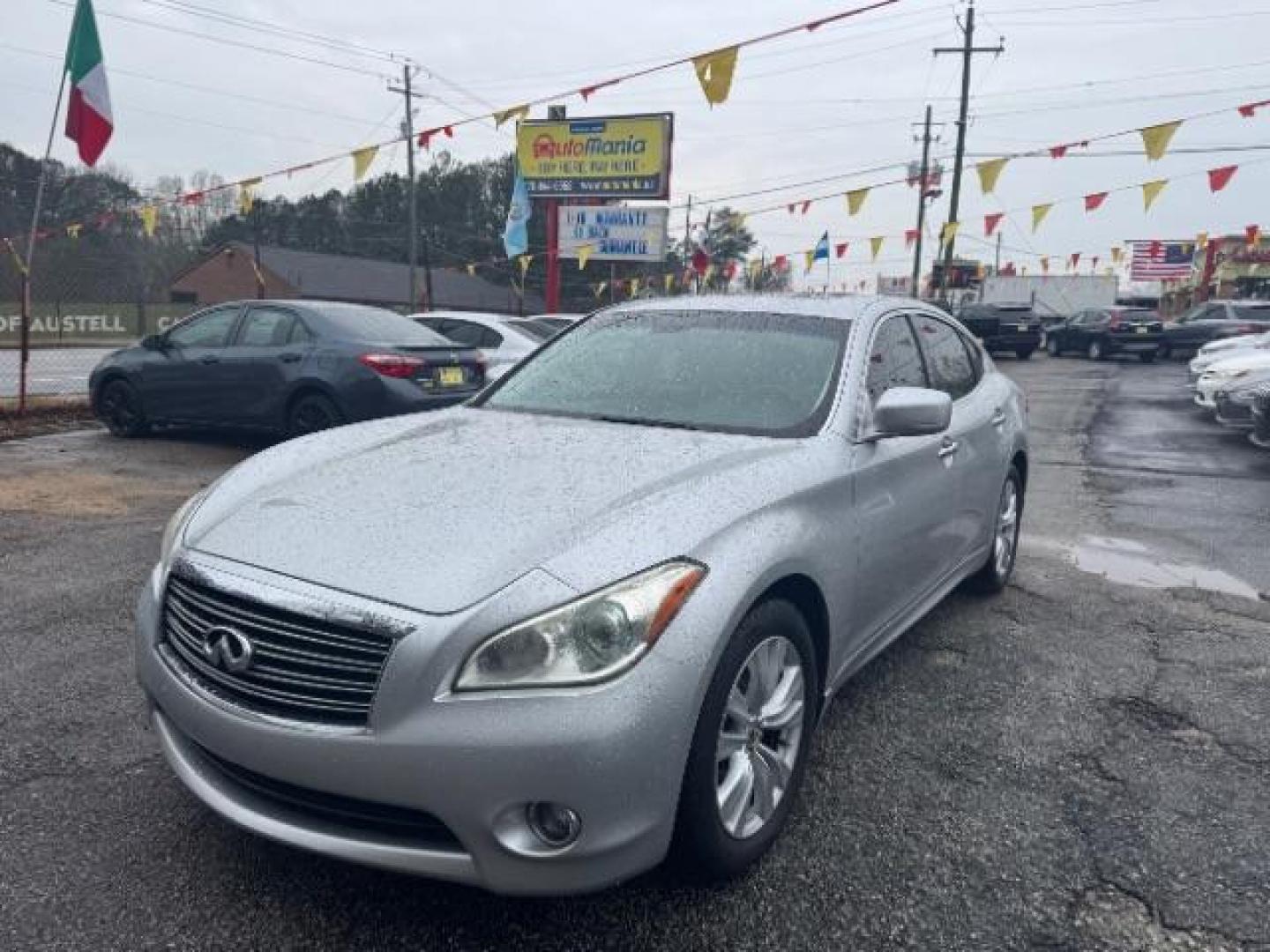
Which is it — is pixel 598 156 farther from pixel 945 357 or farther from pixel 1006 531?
pixel 945 357

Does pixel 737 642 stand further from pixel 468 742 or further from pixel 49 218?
pixel 49 218

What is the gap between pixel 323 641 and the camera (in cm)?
207

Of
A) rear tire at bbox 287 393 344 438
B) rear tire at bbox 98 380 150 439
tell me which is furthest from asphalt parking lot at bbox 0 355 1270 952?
rear tire at bbox 98 380 150 439

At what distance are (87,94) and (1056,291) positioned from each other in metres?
41.2

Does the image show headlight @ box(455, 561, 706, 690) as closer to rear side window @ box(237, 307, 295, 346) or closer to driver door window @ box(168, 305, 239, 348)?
rear side window @ box(237, 307, 295, 346)

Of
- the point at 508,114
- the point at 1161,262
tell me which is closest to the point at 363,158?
the point at 508,114

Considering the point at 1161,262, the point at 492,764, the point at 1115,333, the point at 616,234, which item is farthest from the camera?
the point at 1161,262

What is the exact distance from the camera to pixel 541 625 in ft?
6.70

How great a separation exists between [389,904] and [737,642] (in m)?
1.08

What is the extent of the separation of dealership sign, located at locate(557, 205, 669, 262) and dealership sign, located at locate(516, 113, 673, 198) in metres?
3.16

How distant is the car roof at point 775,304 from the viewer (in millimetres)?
3740

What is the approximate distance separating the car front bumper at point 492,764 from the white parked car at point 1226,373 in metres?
11.9

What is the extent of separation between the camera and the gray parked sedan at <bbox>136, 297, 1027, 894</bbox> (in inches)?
78.3

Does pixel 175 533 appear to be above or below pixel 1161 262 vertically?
below
